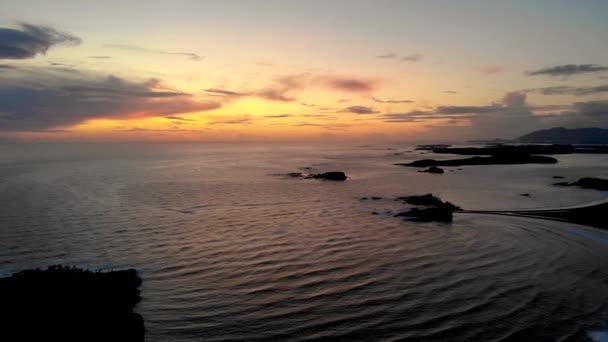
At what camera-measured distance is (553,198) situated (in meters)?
58.2

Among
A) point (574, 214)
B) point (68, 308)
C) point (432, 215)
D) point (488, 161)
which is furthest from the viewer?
point (488, 161)

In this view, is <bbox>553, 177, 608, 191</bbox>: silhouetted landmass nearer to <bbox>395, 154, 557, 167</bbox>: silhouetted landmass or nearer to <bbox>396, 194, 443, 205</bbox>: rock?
<bbox>396, 194, 443, 205</bbox>: rock

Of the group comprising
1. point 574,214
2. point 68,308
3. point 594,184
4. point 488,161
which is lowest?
point 574,214

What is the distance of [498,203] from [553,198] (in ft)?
36.3

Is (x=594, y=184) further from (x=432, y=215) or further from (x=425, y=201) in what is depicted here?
(x=432, y=215)

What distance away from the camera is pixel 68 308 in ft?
52.6

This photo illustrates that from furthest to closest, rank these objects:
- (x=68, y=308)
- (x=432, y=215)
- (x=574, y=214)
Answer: (x=574, y=214)
(x=432, y=215)
(x=68, y=308)

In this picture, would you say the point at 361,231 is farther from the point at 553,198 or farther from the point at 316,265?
the point at 553,198

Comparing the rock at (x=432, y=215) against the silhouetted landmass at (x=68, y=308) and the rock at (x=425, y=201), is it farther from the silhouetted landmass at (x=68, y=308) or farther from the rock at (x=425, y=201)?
the silhouetted landmass at (x=68, y=308)

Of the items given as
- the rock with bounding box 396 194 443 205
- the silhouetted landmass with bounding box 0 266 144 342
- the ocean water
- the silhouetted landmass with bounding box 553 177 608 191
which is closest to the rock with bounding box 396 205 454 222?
the ocean water

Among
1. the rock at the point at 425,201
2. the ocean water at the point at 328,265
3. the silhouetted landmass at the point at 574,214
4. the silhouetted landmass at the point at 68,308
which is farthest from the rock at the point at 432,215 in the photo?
the silhouetted landmass at the point at 68,308

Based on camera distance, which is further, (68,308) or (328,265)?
(328,265)

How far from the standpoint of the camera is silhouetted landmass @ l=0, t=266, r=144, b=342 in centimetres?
1452

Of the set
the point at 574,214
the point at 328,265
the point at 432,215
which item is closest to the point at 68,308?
the point at 328,265
